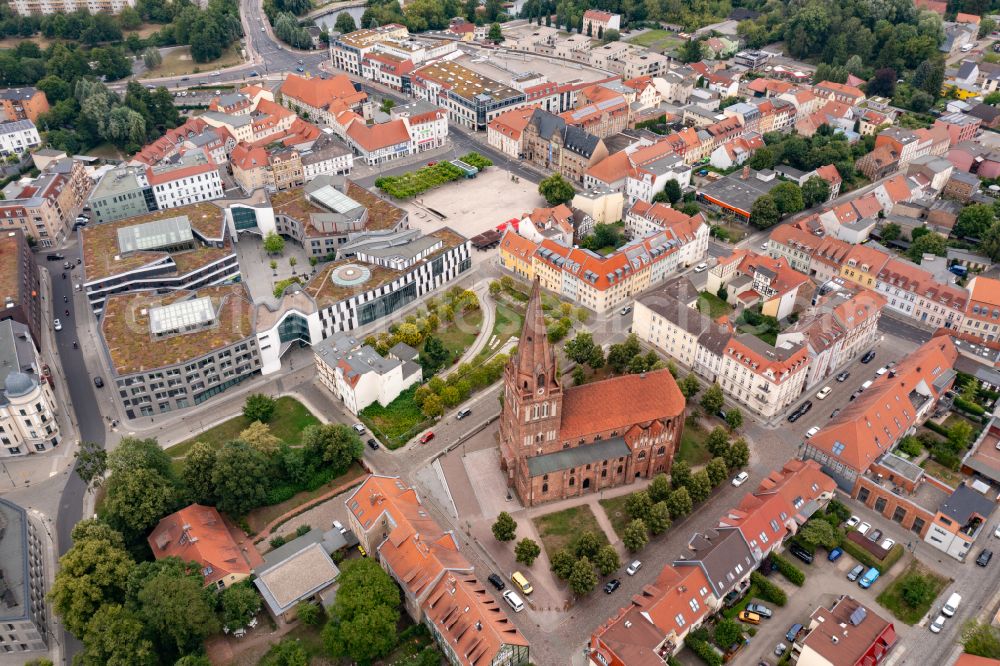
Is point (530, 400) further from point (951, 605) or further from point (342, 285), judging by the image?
point (951, 605)

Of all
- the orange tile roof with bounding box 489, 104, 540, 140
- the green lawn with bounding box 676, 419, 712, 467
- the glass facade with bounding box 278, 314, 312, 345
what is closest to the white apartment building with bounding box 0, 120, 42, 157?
the glass facade with bounding box 278, 314, 312, 345

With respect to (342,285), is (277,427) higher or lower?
lower

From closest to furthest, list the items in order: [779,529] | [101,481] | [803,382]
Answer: [779,529] → [101,481] → [803,382]

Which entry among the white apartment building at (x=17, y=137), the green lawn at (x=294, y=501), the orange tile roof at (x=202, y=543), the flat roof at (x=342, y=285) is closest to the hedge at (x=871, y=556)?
the green lawn at (x=294, y=501)

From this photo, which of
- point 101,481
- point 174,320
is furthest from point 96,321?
point 101,481

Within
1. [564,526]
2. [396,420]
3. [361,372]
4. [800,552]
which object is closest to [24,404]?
[361,372]

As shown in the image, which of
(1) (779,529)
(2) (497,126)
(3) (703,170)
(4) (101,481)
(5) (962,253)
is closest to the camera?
(1) (779,529)

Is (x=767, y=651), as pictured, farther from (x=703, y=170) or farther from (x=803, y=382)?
(x=703, y=170)
